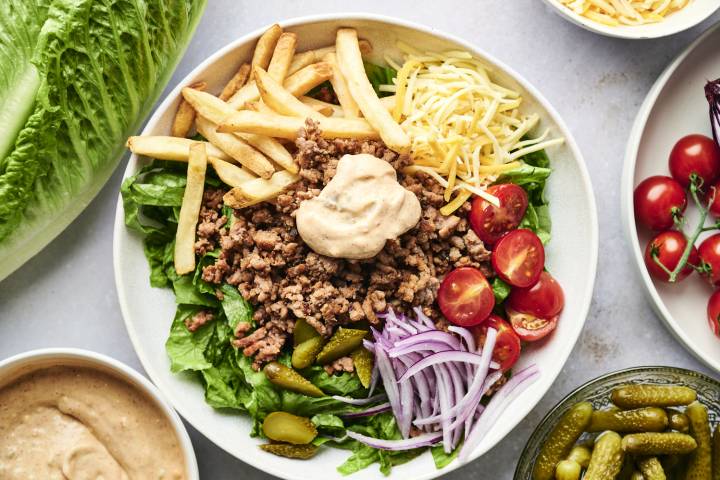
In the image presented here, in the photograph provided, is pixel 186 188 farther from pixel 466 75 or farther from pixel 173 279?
pixel 466 75

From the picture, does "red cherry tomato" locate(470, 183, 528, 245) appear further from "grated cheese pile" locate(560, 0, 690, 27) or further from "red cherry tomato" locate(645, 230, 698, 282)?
"grated cheese pile" locate(560, 0, 690, 27)

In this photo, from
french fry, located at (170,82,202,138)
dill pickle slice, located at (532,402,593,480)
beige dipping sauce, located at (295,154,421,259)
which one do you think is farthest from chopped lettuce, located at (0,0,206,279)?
dill pickle slice, located at (532,402,593,480)

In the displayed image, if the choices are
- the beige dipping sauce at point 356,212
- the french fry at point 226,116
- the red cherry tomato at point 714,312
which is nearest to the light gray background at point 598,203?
the red cherry tomato at point 714,312

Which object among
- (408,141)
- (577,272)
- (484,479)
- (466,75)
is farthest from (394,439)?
(466,75)

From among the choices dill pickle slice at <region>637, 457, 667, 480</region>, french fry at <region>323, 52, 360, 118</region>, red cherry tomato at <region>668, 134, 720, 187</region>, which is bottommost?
dill pickle slice at <region>637, 457, 667, 480</region>

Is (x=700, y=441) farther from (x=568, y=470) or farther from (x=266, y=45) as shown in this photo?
(x=266, y=45)

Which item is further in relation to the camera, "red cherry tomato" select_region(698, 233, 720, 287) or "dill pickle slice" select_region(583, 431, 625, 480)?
"red cherry tomato" select_region(698, 233, 720, 287)

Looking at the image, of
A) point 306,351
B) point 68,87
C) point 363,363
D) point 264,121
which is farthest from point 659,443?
point 68,87
